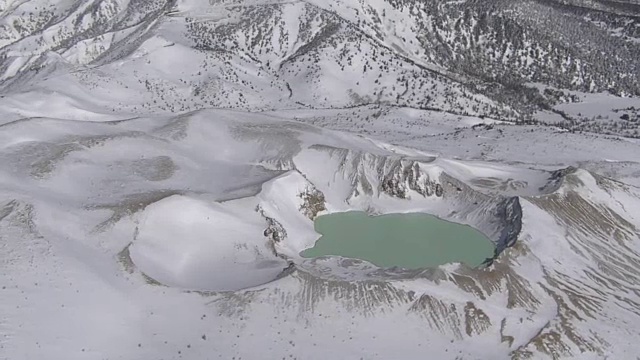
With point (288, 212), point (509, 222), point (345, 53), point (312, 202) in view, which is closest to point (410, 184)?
point (312, 202)

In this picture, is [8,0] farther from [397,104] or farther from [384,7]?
[397,104]

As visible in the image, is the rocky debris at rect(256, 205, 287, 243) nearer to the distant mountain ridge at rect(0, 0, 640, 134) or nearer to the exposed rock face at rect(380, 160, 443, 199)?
the exposed rock face at rect(380, 160, 443, 199)

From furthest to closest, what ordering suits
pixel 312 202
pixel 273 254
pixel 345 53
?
pixel 345 53 < pixel 312 202 < pixel 273 254

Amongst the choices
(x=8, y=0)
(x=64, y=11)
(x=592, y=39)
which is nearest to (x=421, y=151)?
(x=592, y=39)

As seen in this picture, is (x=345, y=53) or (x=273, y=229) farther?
(x=345, y=53)

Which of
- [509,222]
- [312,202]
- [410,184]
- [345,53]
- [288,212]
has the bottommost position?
[345,53]

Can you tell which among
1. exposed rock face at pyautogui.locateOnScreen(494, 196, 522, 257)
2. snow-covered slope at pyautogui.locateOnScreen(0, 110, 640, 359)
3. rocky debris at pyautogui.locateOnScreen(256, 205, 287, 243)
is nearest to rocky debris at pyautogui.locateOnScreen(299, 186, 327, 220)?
snow-covered slope at pyautogui.locateOnScreen(0, 110, 640, 359)

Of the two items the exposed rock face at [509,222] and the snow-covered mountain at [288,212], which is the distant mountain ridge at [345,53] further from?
the exposed rock face at [509,222]

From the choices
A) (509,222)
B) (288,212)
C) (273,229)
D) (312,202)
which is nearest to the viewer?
(273,229)

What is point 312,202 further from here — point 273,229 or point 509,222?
point 509,222
